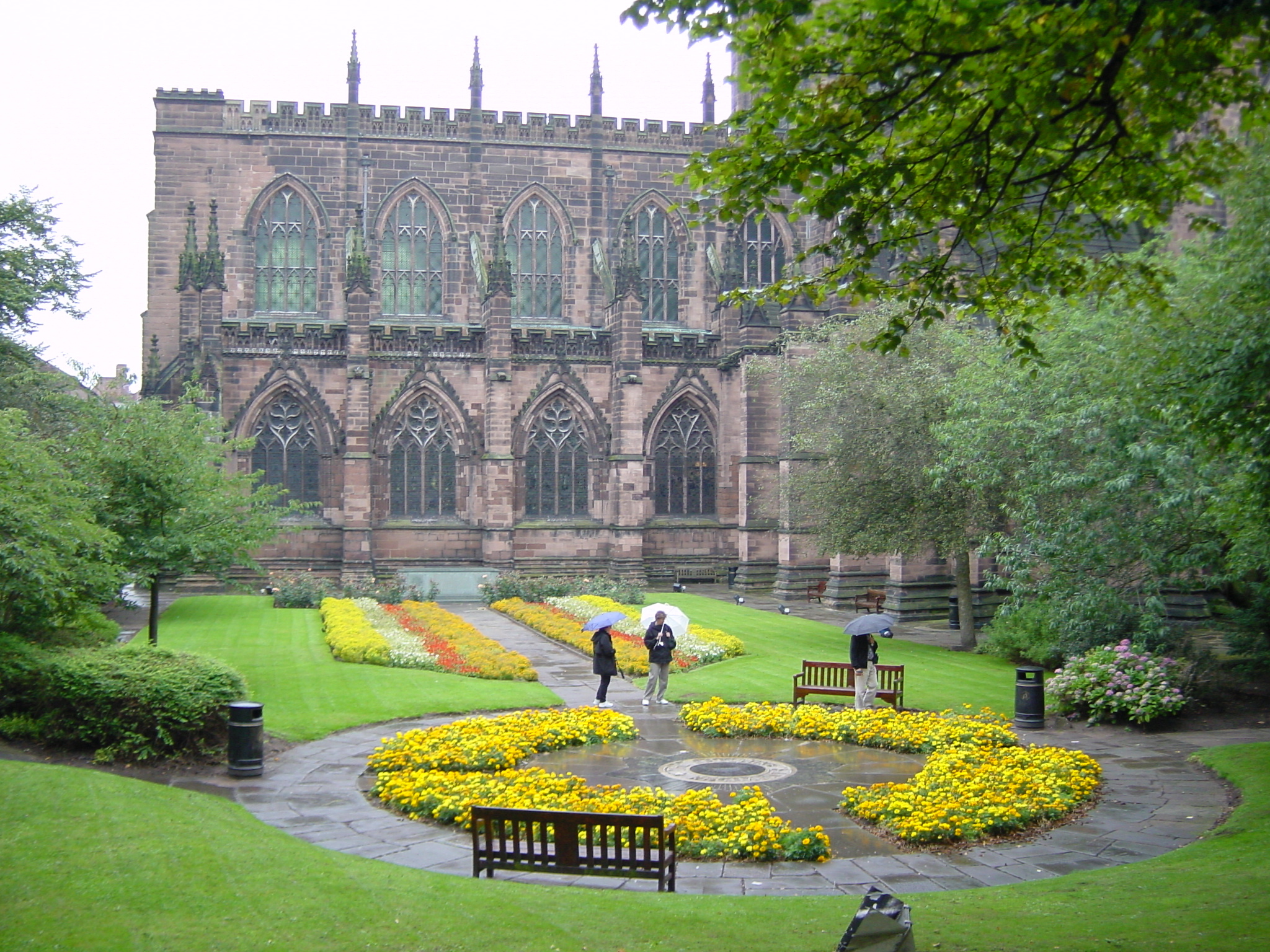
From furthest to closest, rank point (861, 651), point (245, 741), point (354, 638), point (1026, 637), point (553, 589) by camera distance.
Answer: point (553, 589) < point (354, 638) < point (1026, 637) < point (861, 651) < point (245, 741)

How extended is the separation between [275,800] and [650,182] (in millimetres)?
35081

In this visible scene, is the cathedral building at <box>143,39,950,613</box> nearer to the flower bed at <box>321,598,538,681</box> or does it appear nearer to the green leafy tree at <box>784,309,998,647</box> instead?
the green leafy tree at <box>784,309,998,647</box>

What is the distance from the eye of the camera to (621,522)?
36688 millimetres

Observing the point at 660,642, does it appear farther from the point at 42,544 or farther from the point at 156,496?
the point at 156,496

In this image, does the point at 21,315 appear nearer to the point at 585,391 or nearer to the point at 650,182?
the point at 585,391

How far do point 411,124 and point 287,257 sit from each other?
6.83 meters

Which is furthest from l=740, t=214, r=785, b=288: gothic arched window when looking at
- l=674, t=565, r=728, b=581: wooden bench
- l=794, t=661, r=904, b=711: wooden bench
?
l=794, t=661, r=904, b=711: wooden bench

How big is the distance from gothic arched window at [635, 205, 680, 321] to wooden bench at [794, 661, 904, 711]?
27430mm

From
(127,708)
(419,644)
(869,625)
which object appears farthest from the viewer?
(419,644)

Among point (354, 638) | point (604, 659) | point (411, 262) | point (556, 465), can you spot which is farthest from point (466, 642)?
point (411, 262)

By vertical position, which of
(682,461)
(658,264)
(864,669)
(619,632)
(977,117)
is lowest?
(619,632)

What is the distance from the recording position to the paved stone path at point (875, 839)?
29.8 ft

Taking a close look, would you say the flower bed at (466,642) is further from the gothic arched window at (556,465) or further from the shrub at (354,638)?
the gothic arched window at (556,465)

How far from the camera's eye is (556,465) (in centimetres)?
3822
